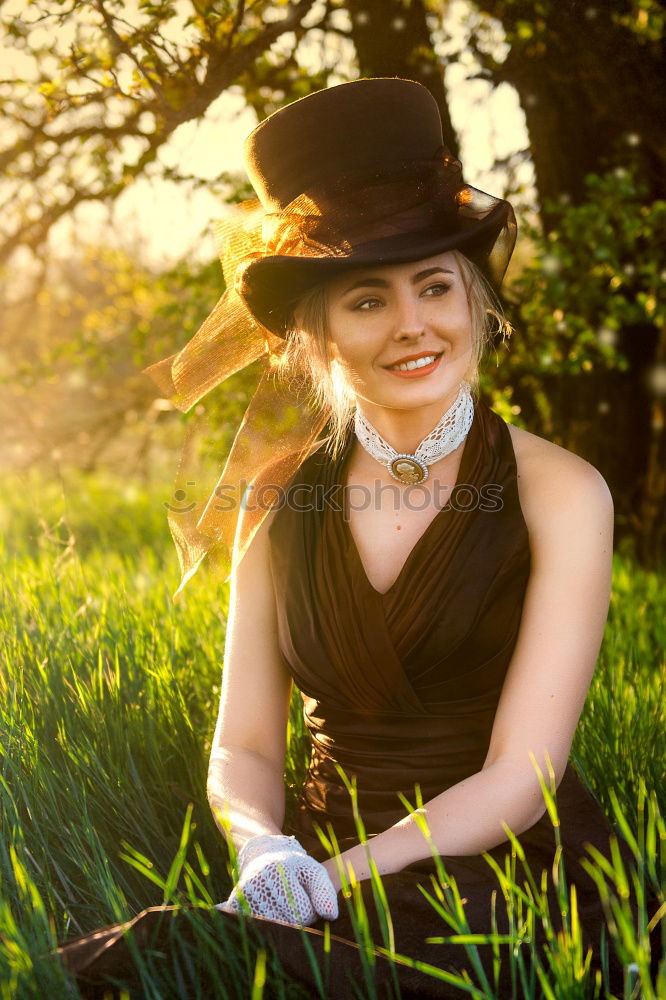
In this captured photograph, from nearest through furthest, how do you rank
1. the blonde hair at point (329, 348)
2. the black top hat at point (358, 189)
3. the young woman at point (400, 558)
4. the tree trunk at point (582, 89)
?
the young woman at point (400, 558), the black top hat at point (358, 189), the blonde hair at point (329, 348), the tree trunk at point (582, 89)

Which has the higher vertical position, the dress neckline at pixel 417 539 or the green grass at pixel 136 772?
the dress neckline at pixel 417 539

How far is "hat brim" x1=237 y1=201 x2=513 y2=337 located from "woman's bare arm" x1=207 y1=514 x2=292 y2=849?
50cm

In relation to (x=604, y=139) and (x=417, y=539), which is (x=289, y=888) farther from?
(x=604, y=139)

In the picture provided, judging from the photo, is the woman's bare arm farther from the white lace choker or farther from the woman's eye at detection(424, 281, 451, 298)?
the woman's eye at detection(424, 281, 451, 298)

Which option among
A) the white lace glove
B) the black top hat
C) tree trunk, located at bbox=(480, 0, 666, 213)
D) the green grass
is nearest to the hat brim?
the black top hat

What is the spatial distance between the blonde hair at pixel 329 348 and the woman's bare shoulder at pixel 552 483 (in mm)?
280

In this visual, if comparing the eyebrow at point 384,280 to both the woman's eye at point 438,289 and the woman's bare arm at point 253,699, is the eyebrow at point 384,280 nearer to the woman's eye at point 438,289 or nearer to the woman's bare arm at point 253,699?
the woman's eye at point 438,289

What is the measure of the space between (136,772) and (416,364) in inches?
48.1

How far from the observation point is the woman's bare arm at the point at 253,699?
7.05 feet

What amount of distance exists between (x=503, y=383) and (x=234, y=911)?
3106 millimetres

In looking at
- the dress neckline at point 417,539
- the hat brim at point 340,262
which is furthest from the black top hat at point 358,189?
the dress neckline at point 417,539

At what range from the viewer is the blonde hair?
2.15m

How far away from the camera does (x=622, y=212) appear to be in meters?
3.89

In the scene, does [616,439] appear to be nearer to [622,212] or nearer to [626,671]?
[622,212]
